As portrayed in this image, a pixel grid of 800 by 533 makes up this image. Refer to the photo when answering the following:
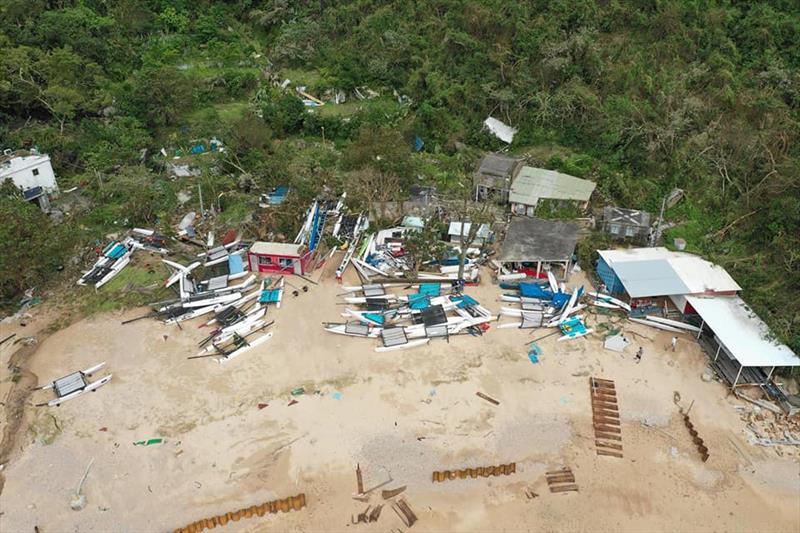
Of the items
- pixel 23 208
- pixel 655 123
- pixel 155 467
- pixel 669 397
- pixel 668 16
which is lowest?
pixel 155 467

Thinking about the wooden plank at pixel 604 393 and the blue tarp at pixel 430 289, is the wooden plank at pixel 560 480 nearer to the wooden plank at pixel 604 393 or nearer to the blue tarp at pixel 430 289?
the wooden plank at pixel 604 393

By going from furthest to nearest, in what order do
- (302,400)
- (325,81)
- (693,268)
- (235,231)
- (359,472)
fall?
(325,81), (235,231), (693,268), (302,400), (359,472)

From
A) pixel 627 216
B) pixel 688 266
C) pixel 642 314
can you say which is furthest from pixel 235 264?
pixel 688 266

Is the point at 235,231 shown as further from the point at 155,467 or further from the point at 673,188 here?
the point at 673,188

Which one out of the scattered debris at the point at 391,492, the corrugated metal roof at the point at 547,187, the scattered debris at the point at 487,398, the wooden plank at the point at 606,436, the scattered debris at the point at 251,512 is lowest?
the scattered debris at the point at 251,512

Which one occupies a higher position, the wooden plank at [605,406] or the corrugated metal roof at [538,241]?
the corrugated metal roof at [538,241]

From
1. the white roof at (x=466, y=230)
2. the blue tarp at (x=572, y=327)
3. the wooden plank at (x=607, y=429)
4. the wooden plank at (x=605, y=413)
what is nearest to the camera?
the wooden plank at (x=607, y=429)

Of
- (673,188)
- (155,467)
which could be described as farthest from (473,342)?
(673,188)

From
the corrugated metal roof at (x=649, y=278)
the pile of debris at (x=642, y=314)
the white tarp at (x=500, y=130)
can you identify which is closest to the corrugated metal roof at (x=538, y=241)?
the pile of debris at (x=642, y=314)
